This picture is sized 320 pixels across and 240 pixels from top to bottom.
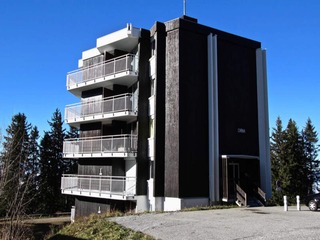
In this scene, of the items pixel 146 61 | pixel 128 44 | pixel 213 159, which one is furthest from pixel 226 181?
pixel 128 44

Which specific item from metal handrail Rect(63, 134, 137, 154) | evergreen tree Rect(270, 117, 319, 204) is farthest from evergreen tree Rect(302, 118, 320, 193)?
metal handrail Rect(63, 134, 137, 154)

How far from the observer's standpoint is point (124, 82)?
27219 mm

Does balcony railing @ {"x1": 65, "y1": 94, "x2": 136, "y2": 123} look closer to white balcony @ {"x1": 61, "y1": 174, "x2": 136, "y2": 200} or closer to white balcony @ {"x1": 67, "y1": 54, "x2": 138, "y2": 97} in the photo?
white balcony @ {"x1": 67, "y1": 54, "x2": 138, "y2": 97}

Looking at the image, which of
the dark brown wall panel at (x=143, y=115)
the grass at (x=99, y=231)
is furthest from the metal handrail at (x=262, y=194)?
the grass at (x=99, y=231)

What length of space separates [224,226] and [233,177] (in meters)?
10.2

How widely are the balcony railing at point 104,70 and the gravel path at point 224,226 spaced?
1218 cm

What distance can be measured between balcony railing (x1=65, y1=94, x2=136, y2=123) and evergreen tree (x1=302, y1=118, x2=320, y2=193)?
119 feet

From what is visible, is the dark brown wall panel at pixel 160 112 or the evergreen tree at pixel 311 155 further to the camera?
the evergreen tree at pixel 311 155

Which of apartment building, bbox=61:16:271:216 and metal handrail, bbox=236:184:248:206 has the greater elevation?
apartment building, bbox=61:16:271:216

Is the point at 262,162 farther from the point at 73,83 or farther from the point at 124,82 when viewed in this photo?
the point at 73,83

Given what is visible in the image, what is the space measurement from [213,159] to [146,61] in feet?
29.1

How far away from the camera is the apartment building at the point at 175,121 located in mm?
22719

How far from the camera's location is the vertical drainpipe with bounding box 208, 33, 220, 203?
2272cm

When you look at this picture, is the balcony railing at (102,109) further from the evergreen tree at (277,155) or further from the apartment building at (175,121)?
the evergreen tree at (277,155)
